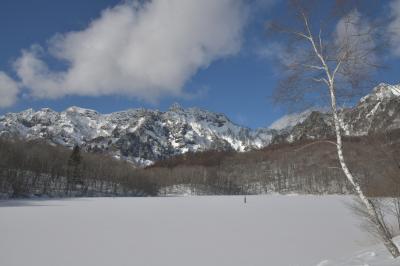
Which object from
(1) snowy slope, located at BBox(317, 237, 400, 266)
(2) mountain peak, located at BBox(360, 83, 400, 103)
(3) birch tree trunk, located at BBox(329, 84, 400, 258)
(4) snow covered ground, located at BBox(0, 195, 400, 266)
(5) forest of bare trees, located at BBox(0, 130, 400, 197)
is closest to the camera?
(1) snowy slope, located at BBox(317, 237, 400, 266)

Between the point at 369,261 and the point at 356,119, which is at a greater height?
the point at 356,119

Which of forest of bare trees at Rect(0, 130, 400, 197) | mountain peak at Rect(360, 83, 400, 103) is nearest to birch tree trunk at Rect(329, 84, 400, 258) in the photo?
forest of bare trees at Rect(0, 130, 400, 197)

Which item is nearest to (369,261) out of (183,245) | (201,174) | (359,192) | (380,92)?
(359,192)

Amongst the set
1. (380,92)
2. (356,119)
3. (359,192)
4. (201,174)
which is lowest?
(359,192)

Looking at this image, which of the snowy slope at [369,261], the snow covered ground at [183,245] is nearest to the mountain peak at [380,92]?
the snowy slope at [369,261]

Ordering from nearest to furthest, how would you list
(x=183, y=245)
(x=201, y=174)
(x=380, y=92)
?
(x=380, y=92), (x=183, y=245), (x=201, y=174)

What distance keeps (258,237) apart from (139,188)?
121m

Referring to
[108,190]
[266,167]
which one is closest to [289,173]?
[266,167]

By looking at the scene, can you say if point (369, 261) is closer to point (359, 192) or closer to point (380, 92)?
point (359, 192)

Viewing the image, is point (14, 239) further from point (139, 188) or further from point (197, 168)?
point (197, 168)

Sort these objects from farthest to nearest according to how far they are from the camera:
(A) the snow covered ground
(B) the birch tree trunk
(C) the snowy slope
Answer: (A) the snow covered ground → (B) the birch tree trunk → (C) the snowy slope

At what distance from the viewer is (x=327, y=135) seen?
1252 centimetres

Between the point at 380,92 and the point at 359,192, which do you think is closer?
the point at 359,192

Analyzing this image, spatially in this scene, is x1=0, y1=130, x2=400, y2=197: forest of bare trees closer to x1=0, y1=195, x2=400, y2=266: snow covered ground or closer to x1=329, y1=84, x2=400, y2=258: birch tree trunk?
x1=329, y1=84, x2=400, y2=258: birch tree trunk
